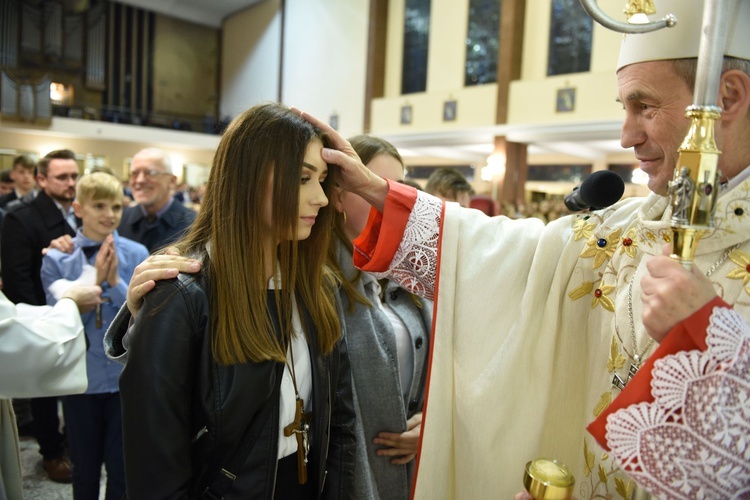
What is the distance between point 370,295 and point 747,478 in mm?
1179

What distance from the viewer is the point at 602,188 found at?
1.25m

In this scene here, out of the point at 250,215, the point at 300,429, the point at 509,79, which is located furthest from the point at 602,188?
the point at 509,79

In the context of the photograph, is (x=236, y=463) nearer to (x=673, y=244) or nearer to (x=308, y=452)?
(x=308, y=452)

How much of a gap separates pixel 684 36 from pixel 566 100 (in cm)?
1036

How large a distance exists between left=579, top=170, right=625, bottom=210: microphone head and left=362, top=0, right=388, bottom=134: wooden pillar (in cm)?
1289

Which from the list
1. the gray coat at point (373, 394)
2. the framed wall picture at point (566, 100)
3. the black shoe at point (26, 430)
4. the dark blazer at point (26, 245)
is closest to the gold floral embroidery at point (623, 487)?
the gray coat at point (373, 394)

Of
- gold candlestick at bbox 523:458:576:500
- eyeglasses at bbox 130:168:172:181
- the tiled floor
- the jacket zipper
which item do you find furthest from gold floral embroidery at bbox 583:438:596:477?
eyeglasses at bbox 130:168:172:181

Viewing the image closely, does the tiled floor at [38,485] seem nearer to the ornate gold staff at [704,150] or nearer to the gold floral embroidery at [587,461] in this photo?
the gold floral embroidery at [587,461]

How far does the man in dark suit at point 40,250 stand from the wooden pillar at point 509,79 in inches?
371

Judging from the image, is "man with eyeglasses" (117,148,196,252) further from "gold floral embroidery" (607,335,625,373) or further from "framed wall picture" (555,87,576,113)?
"framed wall picture" (555,87,576,113)

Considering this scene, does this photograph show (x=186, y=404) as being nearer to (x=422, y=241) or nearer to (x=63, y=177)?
(x=422, y=241)

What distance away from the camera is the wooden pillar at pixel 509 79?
11.4 metres

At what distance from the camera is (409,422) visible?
1813 millimetres

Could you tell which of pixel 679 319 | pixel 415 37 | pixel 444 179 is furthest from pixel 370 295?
pixel 415 37
